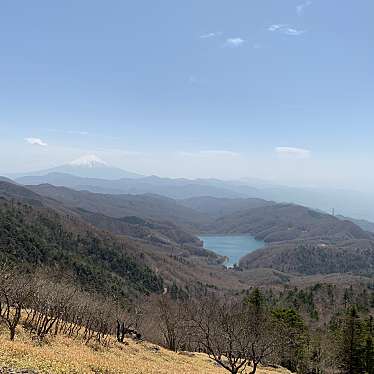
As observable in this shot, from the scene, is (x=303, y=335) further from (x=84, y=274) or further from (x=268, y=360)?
(x=84, y=274)

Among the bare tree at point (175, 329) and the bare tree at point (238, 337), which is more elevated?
the bare tree at point (238, 337)

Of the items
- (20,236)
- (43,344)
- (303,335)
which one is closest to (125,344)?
(43,344)

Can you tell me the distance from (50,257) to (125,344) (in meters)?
138

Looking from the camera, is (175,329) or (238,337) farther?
(175,329)

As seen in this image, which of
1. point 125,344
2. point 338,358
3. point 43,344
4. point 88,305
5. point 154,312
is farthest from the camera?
point 154,312

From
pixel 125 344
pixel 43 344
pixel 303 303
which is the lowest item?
pixel 303 303

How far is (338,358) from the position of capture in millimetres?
65062

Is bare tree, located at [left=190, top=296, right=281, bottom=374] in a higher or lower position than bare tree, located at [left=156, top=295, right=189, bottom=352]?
higher

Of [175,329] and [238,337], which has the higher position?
[238,337]

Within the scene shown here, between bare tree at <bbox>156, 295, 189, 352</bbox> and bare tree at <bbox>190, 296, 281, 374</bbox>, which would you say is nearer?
bare tree at <bbox>190, 296, 281, 374</bbox>

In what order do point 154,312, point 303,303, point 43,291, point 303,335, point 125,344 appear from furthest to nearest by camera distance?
1. point 303,303
2. point 154,312
3. point 303,335
4. point 125,344
5. point 43,291

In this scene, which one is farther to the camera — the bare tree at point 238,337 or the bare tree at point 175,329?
the bare tree at point 175,329

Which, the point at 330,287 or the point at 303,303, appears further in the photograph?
the point at 330,287

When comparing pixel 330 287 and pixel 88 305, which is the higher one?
pixel 88 305
